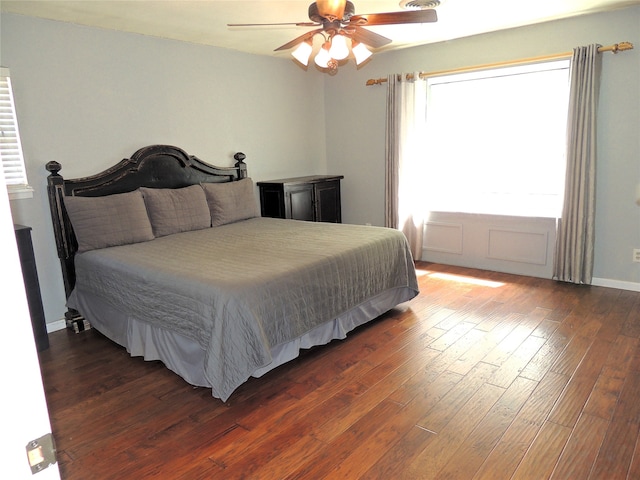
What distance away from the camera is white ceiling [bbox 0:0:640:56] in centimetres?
309

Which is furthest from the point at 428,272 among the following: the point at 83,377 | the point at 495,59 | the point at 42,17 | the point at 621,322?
the point at 42,17

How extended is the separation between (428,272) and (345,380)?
2440 mm

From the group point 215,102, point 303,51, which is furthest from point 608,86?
point 215,102

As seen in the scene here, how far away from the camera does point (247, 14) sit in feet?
11.0

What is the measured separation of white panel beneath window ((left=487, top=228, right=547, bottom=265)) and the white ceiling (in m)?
2.00

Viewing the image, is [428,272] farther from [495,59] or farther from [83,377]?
[83,377]

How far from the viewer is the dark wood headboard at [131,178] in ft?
11.0

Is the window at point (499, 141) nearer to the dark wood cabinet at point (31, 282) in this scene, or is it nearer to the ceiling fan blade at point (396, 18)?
the ceiling fan blade at point (396, 18)

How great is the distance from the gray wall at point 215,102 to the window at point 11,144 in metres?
0.05

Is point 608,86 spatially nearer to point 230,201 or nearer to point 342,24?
point 342,24

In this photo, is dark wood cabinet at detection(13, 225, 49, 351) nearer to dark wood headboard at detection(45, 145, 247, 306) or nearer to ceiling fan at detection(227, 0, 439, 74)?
dark wood headboard at detection(45, 145, 247, 306)

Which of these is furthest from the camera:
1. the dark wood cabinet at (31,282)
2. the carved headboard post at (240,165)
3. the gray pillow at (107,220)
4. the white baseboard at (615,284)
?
the carved headboard post at (240,165)

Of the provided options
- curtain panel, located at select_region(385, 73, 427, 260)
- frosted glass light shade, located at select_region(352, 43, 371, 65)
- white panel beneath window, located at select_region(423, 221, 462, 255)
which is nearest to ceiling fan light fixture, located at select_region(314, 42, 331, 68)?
frosted glass light shade, located at select_region(352, 43, 371, 65)

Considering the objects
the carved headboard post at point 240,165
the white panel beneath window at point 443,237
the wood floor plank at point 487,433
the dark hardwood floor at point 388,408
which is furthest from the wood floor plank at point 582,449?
Answer: the carved headboard post at point 240,165
